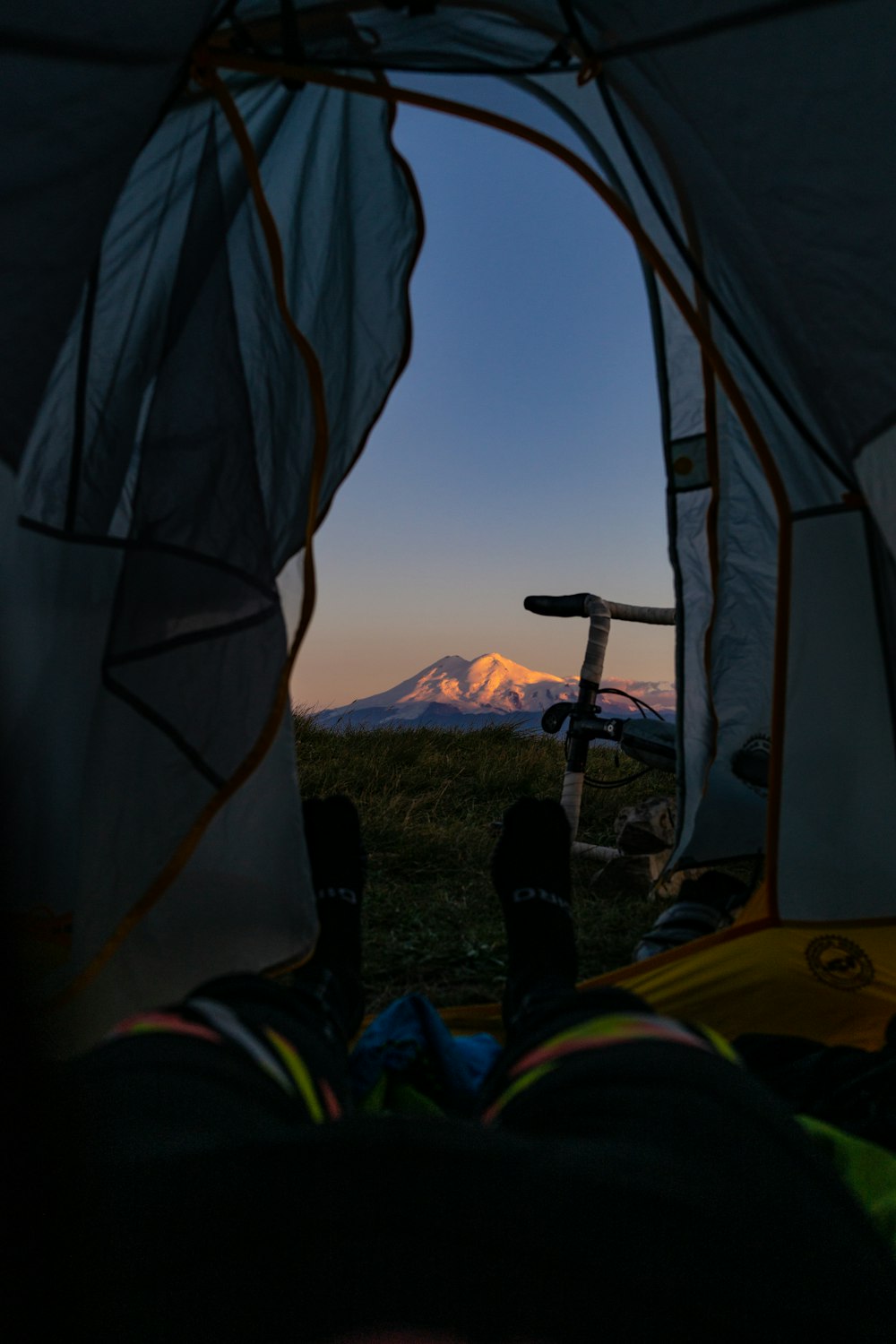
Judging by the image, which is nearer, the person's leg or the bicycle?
the person's leg

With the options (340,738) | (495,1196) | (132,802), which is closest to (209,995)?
(495,1196)

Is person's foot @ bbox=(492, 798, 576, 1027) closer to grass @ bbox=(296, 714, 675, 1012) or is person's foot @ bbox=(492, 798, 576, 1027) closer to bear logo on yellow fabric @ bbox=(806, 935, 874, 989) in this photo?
grass @ bbox=(296, 714, 675, 1012)

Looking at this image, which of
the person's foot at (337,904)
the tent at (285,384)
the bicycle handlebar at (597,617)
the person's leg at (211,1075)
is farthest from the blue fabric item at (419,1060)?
the bicycle handlebar at (597,617)

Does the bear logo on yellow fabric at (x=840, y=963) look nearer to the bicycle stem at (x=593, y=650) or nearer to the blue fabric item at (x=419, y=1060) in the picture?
the blue fabric item at (x=419, y=1060)

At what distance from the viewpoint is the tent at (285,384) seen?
1062 millimetres

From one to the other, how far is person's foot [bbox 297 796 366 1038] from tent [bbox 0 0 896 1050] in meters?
0.08

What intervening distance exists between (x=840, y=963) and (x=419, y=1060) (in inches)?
29.8

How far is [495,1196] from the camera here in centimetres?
40

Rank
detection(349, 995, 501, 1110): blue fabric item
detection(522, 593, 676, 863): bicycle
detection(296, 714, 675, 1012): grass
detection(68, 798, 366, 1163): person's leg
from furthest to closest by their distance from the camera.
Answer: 1. detection(522, 593, 676, 863): bicycle
2. detection(296, 714, 675, 1012): grass
3. detection(349, 995, 501, 1110): blue fabric item
4. detection(68, 798, 366, 1163): person's leg

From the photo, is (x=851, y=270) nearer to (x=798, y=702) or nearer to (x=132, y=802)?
(x=798, y=702)

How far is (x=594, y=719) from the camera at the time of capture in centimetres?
260

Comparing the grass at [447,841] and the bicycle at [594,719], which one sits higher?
the bicycle at [594,719]

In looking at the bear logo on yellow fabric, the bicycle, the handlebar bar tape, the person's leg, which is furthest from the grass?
the person's leg

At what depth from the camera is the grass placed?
188 centimetres
